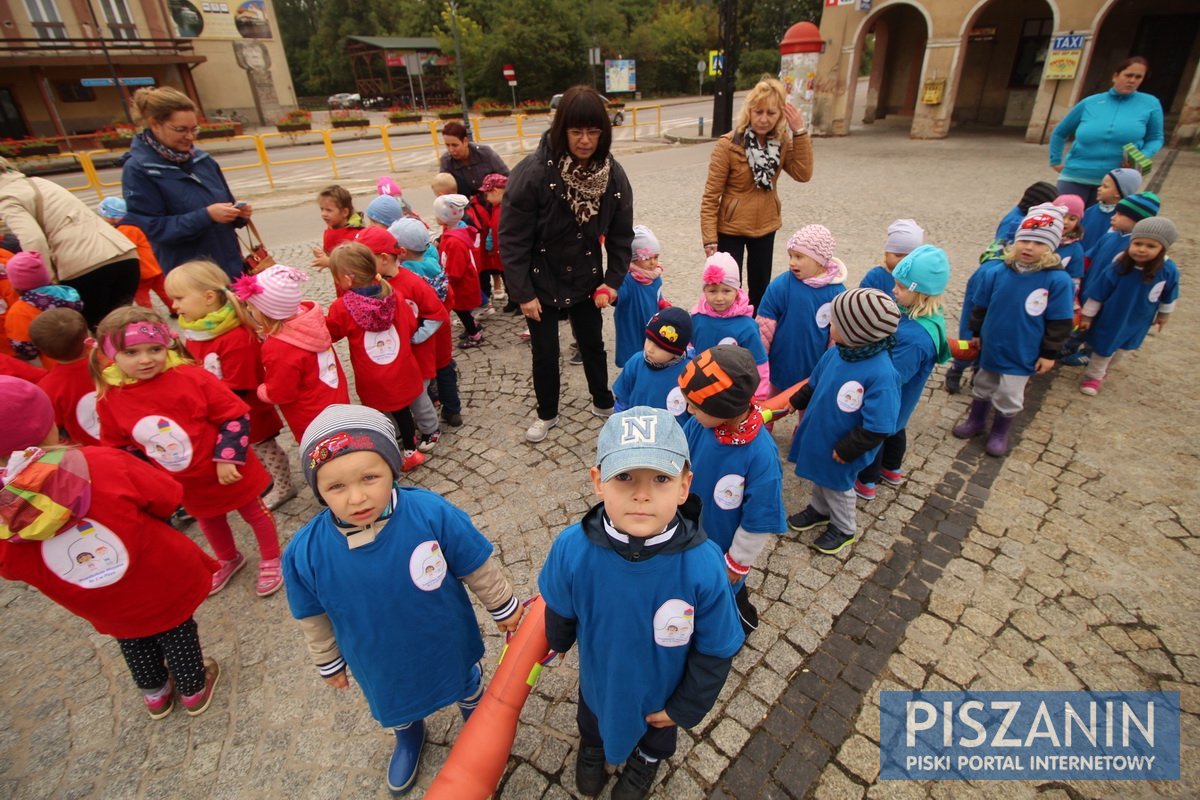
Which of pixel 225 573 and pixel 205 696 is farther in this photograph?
pixel 225 573

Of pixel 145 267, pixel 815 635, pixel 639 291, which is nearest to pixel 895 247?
→ pixel 639 291

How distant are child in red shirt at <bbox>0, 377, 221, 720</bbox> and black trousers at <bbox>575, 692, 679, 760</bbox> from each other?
1.84m

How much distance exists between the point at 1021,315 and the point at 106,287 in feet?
21.2

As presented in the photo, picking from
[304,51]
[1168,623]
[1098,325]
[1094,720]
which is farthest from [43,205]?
[304,51]

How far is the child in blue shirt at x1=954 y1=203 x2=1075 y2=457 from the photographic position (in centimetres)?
369

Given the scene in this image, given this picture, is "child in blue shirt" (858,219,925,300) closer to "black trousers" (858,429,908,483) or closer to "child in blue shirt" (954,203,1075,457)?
"child in blue shirt" (954,203,1075,457)

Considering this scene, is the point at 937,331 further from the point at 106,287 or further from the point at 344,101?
the point at 344,101

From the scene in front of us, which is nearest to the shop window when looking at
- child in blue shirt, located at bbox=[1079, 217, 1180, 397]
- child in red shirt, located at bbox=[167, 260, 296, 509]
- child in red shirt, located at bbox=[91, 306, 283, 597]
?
child in red shirt, located at bbox=[167, 260, 296, 509]

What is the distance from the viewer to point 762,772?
2340 mm

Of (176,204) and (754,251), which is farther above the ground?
(176,204)

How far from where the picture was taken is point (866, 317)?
111 inches

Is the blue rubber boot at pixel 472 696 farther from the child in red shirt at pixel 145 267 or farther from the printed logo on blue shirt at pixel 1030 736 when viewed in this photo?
the child in red shirt at pixel 145 267

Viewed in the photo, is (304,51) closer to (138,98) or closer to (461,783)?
(138,98)

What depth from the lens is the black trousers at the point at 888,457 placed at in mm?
3734
